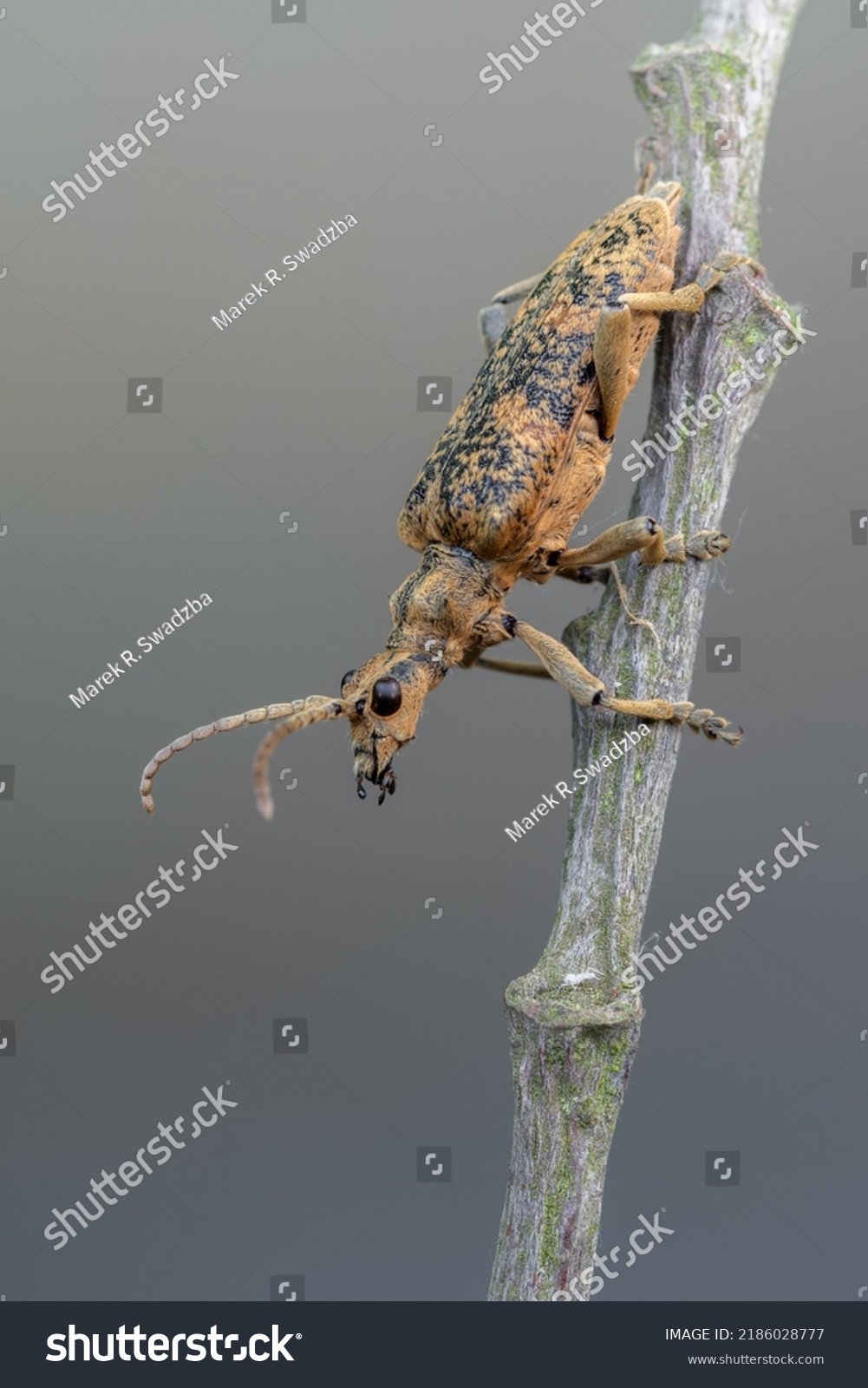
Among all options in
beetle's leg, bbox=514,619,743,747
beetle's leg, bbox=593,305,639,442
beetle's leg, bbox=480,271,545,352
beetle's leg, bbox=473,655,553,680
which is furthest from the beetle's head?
beetle's leg, bbox=480,271,545,352

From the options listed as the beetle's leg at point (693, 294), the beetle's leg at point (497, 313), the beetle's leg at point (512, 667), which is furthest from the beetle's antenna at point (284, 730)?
the beetle's leg at point (497, 313)

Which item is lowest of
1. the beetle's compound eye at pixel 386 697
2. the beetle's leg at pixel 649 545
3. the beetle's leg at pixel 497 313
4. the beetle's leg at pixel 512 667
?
the beetle's compound eye at pixel 386 697

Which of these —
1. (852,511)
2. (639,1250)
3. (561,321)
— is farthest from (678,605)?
(639,1250)

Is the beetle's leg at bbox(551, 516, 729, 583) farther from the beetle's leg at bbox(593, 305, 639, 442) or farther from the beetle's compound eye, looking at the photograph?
the beetle's compound eye

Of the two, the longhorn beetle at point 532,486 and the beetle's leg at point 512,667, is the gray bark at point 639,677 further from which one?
the beetle's leg at point 512,667

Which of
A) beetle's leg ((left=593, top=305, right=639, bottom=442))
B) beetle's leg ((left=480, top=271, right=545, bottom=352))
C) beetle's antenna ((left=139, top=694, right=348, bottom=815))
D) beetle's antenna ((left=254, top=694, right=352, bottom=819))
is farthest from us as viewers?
beetle's leg ((left=480, top=271, right=545, bottom=352))

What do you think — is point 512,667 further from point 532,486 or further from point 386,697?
point 386,697
